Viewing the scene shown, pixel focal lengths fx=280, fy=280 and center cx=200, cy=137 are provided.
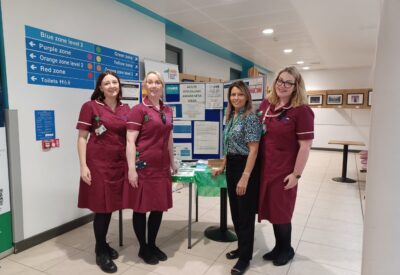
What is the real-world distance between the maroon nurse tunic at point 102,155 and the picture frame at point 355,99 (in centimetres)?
835

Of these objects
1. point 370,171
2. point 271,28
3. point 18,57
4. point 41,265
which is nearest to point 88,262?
point 41,265

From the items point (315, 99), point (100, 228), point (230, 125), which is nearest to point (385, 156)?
point (230, 125)

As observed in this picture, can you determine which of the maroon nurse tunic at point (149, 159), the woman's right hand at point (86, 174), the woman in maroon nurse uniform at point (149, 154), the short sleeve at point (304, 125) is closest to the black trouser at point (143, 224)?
the woman in maroon nurse uniform at point (149, 154)

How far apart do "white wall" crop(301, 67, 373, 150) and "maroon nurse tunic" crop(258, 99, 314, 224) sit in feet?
24.9

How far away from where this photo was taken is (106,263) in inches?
85.3

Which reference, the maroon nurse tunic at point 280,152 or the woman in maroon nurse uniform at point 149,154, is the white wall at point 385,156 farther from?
the woman in maroon nurse uniform at point 149,154

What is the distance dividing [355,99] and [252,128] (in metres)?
8.00

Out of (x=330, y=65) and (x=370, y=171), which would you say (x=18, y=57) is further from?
(x=330, y=65)

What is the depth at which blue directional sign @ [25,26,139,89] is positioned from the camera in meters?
2.47

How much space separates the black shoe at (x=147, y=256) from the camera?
7.41ft

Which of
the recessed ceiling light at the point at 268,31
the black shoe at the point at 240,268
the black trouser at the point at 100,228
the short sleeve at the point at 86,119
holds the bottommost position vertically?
the black shoe at the point at 240,268

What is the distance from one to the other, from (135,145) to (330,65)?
785 cm

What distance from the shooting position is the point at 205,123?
2.86m

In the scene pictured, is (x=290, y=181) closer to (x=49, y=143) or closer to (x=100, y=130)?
(x=100, y=130)
